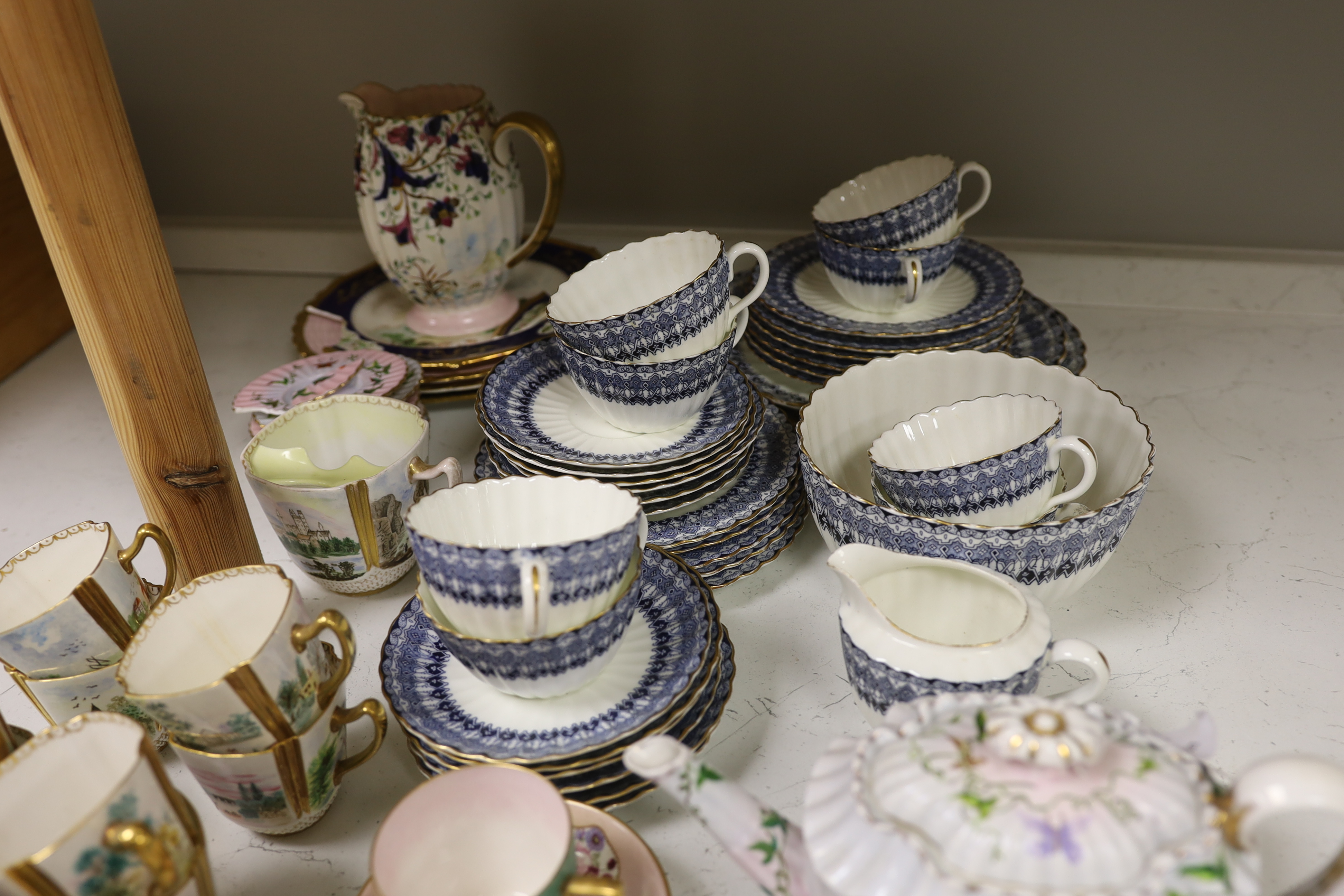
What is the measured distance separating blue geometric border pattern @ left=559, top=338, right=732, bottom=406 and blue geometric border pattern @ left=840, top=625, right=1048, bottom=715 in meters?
0.28

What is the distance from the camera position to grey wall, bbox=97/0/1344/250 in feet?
3.95

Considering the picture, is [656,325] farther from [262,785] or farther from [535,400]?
[262,785]

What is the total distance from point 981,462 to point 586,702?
35 cm

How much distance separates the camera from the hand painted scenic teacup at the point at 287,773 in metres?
0.64

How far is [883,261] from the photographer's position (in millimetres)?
1046

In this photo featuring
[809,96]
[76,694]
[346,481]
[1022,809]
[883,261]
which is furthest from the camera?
[809,96]

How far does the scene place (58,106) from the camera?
0.67m

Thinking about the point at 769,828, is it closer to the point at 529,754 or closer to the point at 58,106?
the point at 529,754

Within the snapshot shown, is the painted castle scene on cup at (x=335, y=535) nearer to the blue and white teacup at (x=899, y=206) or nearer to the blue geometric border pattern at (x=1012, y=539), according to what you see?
the blue geometric border pattern at (x=1012, y=539)

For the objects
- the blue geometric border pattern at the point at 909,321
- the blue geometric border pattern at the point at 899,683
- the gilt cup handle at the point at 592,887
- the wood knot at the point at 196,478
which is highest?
the wood knot at the point at 196,478

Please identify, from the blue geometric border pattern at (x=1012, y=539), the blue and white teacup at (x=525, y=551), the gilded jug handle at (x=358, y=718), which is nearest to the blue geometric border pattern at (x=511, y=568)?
the blue and white teacup at (x=525, y=551)

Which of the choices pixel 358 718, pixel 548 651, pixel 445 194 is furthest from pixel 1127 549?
pixel 445 194

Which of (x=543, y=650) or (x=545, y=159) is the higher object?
(x=545, y=159)

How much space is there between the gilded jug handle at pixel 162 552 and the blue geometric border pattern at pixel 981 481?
1.83 ft
